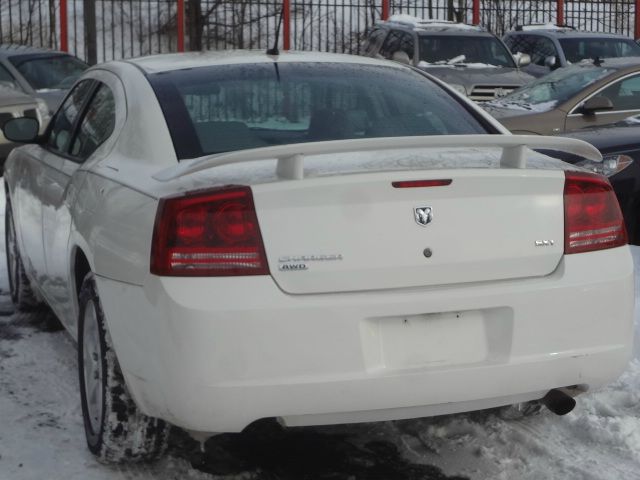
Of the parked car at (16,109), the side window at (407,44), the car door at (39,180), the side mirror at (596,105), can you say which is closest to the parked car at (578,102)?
the side mirror at (596,105)

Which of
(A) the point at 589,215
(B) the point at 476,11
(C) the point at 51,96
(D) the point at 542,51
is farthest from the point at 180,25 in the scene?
(A) the point at 589,215

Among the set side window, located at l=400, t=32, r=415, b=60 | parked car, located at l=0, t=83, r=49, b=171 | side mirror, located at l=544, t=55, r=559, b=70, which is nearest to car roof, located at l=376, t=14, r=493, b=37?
side window, located at l=400, t=32, r=415, b=60

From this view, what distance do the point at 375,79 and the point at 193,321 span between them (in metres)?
1.74

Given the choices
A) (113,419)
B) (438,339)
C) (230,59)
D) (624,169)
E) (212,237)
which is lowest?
(113,419)

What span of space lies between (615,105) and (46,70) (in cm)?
877

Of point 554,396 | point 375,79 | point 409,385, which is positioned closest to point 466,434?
point 554,396

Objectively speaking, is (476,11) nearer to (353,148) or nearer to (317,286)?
(353,148)

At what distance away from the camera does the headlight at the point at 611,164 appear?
25.7 ft

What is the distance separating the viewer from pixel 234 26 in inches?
1093

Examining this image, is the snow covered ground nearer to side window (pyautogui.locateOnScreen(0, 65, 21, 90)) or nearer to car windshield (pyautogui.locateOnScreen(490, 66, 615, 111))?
car windshield (pyautogui.locateOnScreen(490, 66, 615, 111))

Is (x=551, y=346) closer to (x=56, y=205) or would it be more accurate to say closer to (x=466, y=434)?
(x=466, y=434)

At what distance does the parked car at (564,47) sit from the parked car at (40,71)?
279 inches

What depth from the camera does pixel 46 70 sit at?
16906mm

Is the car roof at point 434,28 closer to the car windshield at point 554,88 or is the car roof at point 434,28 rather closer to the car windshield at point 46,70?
the car windshield at point 46,70
